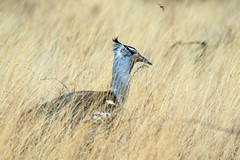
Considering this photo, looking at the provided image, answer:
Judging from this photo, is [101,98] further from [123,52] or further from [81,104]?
[123,52]

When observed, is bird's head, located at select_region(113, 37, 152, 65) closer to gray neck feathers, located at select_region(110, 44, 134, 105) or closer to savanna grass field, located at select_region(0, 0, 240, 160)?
gray neck feathers, located at select_region(110, 44, 134, 105)

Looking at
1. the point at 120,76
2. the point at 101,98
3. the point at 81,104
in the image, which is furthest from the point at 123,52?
the point at 81,104

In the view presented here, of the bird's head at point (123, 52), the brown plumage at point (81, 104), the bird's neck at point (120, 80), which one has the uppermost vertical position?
the bird's head at point (123, 52)

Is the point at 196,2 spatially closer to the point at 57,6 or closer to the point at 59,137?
the point at 57,6

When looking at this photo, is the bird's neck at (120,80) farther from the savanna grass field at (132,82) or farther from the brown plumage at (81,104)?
the brown plumage at (81,104)

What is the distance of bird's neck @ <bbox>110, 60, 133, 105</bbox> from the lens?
5.04 meters

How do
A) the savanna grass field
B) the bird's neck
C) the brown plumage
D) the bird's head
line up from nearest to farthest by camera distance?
the savanna grass field < the brown plumage < the bird's neck < the bird's head

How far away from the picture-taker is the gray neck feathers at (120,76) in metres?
5.05

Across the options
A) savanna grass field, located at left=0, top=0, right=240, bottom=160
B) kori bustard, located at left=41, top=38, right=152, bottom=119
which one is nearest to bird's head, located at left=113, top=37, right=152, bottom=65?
kori bustard, located at left=41, top=38, right=152, bottom=119

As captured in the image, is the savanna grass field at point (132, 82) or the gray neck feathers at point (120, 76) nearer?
the savanna grass field at point (132, 82)

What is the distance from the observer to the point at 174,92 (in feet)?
16.9

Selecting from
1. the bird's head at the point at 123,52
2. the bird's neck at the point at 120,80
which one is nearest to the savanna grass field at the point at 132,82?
the bird's neck at the point at 120,80

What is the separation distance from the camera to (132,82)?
5.57 metres

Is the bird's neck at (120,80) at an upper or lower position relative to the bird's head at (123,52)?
lower
